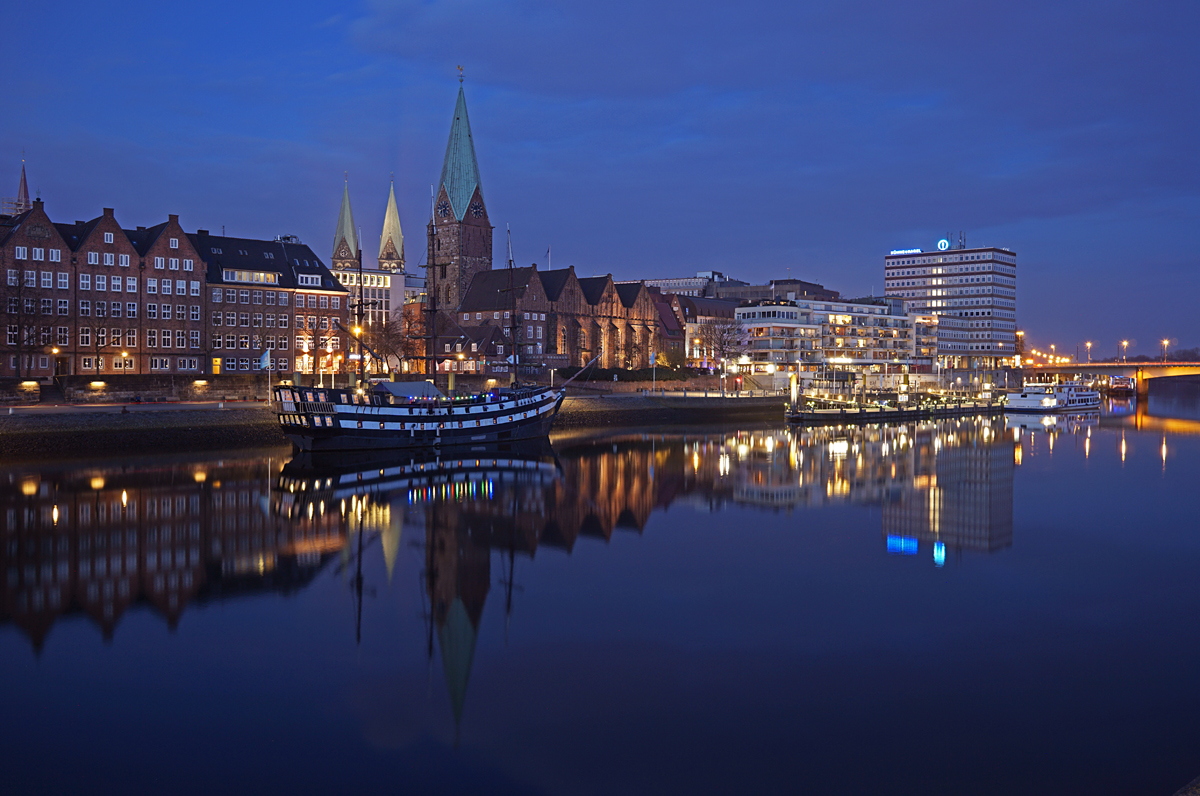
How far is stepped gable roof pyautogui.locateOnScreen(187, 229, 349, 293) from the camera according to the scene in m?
86.5

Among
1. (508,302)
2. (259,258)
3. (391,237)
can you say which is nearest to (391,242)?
(391,237)

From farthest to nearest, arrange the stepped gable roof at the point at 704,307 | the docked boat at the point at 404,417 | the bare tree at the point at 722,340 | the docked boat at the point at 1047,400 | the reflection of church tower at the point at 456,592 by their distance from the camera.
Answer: the stepped gable roof at the point at 704,307 < the bare tree at the point at 722,340 < the docked boat at the point at 1047,400 < the docked boat at the point at 404,417 < the reflection of church tower at the point at 456,592

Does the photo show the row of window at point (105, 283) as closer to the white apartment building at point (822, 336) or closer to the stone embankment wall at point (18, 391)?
the stone embankment wall at point (18, 391)

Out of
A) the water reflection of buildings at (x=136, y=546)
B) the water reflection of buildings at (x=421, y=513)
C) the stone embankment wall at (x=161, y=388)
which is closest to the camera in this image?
the water reflection of buildings at (x=136, y=546)

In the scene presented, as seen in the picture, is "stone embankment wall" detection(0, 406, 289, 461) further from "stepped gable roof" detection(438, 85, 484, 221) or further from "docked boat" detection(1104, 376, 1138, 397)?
"docked boat" detection(1104, 376, 1138, 397)

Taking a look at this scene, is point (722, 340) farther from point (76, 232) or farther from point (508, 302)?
point (76, 232)

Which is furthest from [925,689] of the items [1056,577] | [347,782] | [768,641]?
[1056,577]

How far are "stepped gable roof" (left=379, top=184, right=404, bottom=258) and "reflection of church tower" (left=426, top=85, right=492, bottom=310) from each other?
43863 millimetres

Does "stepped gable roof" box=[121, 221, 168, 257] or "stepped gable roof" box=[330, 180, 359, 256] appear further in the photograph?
"stepped gable roof" box=[330, 180, 359, 256]

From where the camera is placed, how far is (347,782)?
38.5 ft

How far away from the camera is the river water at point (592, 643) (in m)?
12.2

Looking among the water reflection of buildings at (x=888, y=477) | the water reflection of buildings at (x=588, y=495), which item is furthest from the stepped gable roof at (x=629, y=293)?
the water reflection of buildings at (x=588, y=495)

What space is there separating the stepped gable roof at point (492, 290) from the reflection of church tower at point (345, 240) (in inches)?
1770

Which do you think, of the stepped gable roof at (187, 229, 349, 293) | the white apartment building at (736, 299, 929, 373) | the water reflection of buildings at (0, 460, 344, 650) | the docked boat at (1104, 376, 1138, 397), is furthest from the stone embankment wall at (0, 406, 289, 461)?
the docked boat at (1104, 376, 1138, 397)
